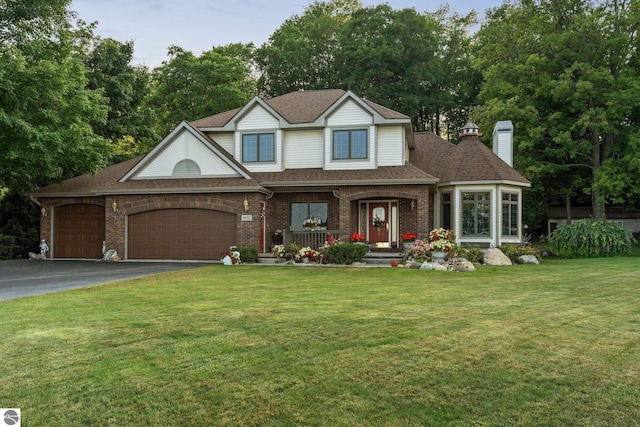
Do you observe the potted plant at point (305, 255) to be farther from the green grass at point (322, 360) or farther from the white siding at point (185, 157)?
the green grass at point (322, 360)

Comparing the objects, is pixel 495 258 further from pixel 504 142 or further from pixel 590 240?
pixel 504 142

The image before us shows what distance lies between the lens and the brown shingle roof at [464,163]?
63.6ft

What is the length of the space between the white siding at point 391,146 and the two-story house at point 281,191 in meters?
0.04

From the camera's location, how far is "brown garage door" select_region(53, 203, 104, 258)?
21125mm

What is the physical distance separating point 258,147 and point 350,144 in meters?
3.98

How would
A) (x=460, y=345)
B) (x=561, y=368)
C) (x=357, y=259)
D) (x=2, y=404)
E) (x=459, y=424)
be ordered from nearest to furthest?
(x=459, y=424), (x=2, y=404), (x=561, y=368), (x=460, y=345), (x=357, y=259)

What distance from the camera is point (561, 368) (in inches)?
185

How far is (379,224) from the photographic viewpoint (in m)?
20.8

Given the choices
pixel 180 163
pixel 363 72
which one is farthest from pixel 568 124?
pixel 180 163

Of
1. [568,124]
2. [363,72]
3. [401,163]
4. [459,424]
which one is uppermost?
[363,72]

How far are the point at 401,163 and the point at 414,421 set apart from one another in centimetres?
1639

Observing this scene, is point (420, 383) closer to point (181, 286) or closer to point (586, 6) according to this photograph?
point (181, 286)

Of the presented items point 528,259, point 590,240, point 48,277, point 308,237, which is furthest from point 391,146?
point 48,277
